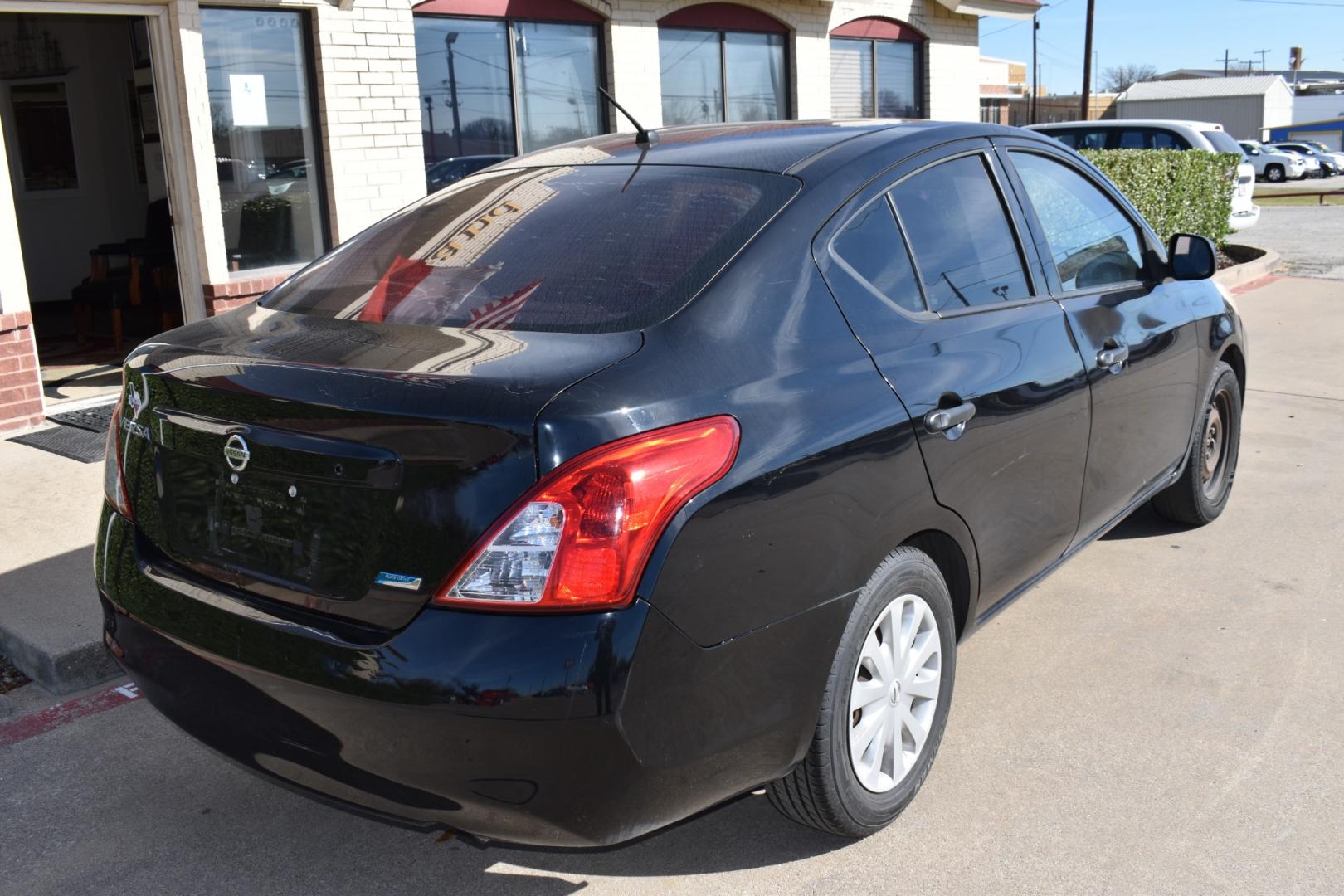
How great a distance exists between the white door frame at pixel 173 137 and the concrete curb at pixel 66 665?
4.02 metres

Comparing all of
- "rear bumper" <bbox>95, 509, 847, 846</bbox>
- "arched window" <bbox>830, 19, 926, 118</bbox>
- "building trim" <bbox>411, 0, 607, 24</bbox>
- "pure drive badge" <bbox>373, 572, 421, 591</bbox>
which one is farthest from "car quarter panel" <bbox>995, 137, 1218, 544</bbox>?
"arched window" <bbox>830, 19, 926, 118</bbox>

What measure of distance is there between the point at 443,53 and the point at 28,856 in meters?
8.17

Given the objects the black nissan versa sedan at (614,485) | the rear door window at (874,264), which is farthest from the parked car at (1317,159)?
the rear door window at (874,264)

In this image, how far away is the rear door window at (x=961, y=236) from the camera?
335cm

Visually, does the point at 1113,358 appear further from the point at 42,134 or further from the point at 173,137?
the point at 42,134

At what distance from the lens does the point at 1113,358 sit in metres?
3.99

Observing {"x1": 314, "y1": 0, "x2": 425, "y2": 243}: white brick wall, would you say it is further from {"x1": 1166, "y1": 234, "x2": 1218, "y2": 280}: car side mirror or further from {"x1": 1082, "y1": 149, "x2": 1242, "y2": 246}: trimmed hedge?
{"x1": 1082, "y1": 149, "x2": 1242, "y2": 246}: trimmed hedge

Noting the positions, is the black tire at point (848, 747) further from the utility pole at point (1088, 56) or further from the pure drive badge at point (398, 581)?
the utility pole at point (1088, 56)

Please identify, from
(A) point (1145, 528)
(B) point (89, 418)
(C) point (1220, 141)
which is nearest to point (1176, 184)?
(C) point (1220, 141)

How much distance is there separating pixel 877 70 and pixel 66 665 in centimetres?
1279

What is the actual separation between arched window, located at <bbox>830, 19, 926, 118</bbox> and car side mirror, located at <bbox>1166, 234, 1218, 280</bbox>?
10.1m

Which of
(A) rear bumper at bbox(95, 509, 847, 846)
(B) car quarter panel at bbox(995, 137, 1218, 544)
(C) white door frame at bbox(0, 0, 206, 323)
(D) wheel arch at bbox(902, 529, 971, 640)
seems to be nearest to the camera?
(A) rear bumper at bbox(95, 509, 847, 846)

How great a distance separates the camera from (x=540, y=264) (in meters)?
3.03

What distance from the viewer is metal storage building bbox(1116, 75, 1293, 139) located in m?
75.0
